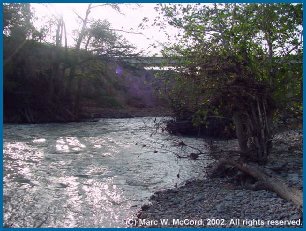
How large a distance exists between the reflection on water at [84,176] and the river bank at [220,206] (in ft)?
1.63

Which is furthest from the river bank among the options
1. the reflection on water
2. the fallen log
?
the reflection on water

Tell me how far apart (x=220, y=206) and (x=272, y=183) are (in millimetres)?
1473

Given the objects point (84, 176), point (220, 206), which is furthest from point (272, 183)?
point (84, 176)

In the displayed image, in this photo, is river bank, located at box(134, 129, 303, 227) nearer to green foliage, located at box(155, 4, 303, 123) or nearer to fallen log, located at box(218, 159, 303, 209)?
fallen log, located at box(218, 159, 303, 209)

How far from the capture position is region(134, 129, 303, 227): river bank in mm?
5352

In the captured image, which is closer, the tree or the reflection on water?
the reflection on water

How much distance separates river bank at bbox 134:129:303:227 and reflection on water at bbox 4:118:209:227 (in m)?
0.50

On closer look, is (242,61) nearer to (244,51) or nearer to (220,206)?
(244,51)

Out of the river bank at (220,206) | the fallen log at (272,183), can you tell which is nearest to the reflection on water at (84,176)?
the river bank at (220,206)

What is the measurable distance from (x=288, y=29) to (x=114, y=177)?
555 cm

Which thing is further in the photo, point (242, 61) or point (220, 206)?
point (242, 61)

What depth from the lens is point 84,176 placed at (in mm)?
8891

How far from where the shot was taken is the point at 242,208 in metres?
5.91

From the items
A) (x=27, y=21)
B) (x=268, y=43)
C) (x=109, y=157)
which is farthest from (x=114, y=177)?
(x=27, y=21)
